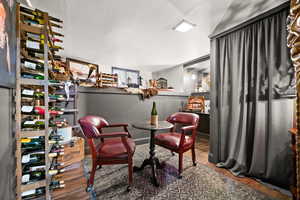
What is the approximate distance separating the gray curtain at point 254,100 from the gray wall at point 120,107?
5.04 ft

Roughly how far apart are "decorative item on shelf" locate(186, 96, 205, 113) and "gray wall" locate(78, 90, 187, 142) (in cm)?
83

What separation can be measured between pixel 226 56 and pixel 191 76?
3.36 m

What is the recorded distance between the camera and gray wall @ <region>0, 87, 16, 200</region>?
770 millimetres

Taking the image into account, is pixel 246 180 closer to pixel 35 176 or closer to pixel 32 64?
pixel 35 176

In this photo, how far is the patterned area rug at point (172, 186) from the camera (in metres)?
1.31

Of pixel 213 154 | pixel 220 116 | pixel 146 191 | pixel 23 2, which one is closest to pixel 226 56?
pixel 220 116

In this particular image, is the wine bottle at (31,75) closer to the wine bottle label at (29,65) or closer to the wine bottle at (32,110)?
the wine bottle label at (29,65)

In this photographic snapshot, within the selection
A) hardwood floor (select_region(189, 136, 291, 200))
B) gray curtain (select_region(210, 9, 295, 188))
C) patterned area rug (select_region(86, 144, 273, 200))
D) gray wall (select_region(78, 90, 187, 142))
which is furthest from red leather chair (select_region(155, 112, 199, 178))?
gray wall (select_region(78, 90, 187, 142))

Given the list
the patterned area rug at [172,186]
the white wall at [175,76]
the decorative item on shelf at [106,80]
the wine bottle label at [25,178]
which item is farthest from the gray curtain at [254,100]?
the white wall at [175,76]

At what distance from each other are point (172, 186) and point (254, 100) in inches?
67.2

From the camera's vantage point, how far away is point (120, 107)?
275cm

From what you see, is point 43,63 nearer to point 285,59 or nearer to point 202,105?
point 285,59

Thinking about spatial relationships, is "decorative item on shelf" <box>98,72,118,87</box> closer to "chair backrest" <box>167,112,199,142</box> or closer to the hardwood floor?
"chair backrest" <box>167,112,199,142</box>

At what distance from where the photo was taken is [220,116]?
2.06m
